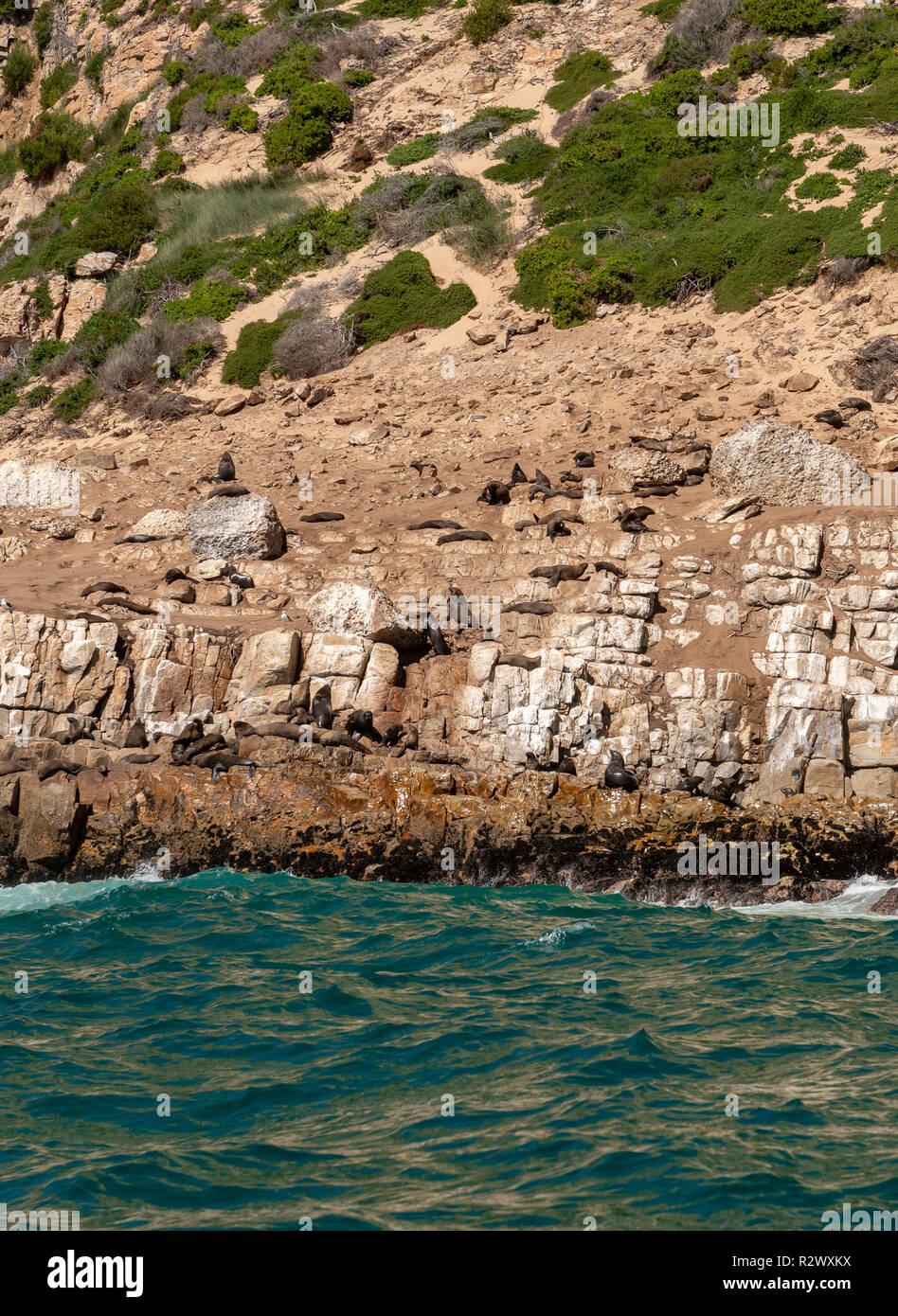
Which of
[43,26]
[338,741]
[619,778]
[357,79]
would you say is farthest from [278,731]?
[43,26]

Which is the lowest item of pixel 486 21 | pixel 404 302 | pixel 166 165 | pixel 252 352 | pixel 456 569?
pixel 456 569

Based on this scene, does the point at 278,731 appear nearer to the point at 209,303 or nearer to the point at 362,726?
the point at 362,726

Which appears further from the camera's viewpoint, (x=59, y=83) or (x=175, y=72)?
(x=59, y=83)

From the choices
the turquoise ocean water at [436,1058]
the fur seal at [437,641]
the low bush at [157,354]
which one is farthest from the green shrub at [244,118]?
the turquoise ocean water at [436,1058]

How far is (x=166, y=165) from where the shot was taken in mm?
40781

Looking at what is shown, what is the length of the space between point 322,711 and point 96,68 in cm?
4104

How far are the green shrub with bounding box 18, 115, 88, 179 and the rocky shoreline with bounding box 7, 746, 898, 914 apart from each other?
37.0 meters

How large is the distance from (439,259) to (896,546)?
1821cm

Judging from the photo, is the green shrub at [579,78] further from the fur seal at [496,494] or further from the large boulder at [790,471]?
the large boulder at [790,471]

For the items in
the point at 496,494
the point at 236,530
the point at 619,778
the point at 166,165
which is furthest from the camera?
the point at 166,165

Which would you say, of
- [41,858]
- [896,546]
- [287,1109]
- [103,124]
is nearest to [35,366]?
[103,124]

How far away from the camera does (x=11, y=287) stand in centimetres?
3838

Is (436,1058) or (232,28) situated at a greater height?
(232,28)

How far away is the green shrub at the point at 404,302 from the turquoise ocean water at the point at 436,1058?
19.8 metres
